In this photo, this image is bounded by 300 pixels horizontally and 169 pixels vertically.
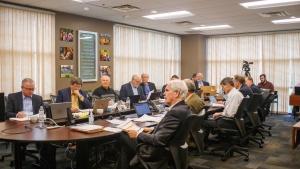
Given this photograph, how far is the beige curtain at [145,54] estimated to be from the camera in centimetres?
859

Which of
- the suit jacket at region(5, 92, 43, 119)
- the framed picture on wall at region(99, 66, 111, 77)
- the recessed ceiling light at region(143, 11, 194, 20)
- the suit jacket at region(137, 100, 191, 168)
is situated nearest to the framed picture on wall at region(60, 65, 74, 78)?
the framed picture on wall at region(99, 66, 111, 77)

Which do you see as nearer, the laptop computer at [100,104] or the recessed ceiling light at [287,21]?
the laptop computer at [100,104]

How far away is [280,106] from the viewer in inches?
405

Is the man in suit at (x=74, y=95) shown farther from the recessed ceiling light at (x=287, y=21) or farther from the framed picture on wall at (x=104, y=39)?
the recessed ceiling light at (x=287, y=21)

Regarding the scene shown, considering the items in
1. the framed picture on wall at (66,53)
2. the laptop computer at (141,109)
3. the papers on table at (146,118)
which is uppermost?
the framed picture on wall at (66,53)

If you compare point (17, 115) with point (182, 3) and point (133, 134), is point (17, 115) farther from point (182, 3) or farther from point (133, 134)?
point (182, 3)

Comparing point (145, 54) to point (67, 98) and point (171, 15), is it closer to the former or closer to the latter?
point (171, 15)

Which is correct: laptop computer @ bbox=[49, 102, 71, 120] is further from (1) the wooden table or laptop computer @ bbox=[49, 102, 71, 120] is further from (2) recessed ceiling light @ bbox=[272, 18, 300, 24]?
(2) recessed ceiling light @ bbox=[272, 18, 300, 24]

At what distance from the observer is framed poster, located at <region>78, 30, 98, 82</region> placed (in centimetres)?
744

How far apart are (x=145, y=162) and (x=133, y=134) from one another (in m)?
0.40

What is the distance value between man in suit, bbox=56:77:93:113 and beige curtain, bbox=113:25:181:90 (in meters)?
3.29

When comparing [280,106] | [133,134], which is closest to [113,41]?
[133,134]

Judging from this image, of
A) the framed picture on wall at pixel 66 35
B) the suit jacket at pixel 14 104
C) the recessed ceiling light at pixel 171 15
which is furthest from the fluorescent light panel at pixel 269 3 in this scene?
the suit jacket at pixel 14 104

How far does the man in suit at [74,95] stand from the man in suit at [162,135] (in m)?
2.03
